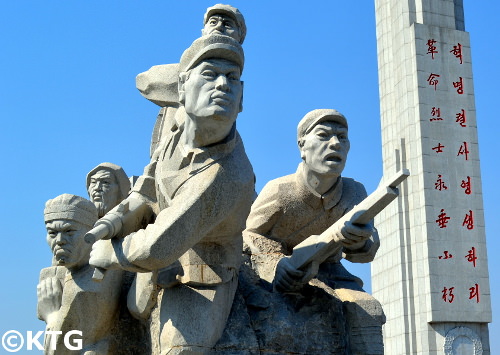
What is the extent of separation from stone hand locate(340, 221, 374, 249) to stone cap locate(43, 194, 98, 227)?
132cm

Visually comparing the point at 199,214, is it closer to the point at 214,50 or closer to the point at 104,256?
the point at 104,256

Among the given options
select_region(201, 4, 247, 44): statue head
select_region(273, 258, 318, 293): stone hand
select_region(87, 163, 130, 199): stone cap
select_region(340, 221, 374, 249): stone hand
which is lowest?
select_region(273, 258, 318, 293): stone hand

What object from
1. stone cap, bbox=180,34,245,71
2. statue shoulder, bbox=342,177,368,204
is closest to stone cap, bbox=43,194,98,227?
stone cap, bbox=180,34,245,71

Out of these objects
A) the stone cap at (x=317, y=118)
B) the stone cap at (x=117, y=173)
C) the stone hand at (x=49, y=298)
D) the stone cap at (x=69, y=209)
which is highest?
the stone cap at (x=317, y=118)

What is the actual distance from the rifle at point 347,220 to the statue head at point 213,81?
79 centimetres

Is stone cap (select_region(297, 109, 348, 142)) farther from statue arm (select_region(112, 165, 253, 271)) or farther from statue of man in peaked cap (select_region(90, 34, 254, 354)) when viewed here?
statue arm (select_region(112, 165, 253, 271))

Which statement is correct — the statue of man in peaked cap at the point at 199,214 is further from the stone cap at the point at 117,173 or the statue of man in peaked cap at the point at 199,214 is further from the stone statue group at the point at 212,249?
the stone cap at the point at 117,173

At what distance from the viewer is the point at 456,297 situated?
50.0ft

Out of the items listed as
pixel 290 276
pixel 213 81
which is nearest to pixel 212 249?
pixel 290 276

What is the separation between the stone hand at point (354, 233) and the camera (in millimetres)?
4133

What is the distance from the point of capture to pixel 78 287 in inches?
167

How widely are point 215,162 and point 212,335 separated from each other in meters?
0.82

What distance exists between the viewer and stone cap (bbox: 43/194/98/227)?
13.9 ft

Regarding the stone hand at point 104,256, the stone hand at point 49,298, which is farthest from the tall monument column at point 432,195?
the stone hand at point 104,256
